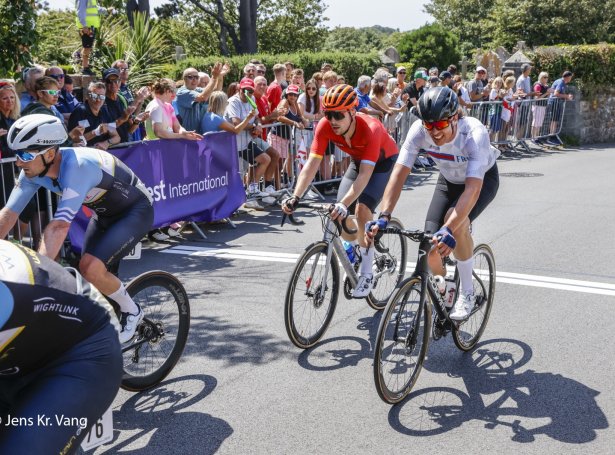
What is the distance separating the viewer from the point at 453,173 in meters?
5.74

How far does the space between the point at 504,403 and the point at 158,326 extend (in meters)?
2.39

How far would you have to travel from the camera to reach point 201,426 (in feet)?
15.4

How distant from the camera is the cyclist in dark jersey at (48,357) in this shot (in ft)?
8.79

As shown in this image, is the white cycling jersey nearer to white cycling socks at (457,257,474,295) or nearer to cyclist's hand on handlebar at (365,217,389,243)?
white cycling socks at (457,257,474,295)

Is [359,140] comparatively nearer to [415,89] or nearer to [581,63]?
[415,89]

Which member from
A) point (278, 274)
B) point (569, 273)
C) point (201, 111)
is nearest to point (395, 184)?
point (278, 274)

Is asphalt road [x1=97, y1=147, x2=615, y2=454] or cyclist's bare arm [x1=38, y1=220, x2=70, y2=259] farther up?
cyclist's bare arm [x1=38, y1=220, x2=70, y2=259]

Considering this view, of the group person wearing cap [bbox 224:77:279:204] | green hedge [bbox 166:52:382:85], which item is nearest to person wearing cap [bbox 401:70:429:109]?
person wearing cap [bbox 224:77:279:204]

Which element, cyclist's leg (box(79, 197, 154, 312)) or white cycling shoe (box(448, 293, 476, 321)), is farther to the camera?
white cycling shoe (box(448, 293, 476, 321))

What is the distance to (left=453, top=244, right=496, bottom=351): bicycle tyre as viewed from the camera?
238 inches

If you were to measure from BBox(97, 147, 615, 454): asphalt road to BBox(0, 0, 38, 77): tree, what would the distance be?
2.94 meters

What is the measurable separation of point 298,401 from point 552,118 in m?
18.9

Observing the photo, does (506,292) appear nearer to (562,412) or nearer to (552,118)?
(562,412)

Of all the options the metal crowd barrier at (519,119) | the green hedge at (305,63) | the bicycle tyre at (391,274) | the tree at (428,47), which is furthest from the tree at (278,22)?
the bicycle tyre at (391,274)
